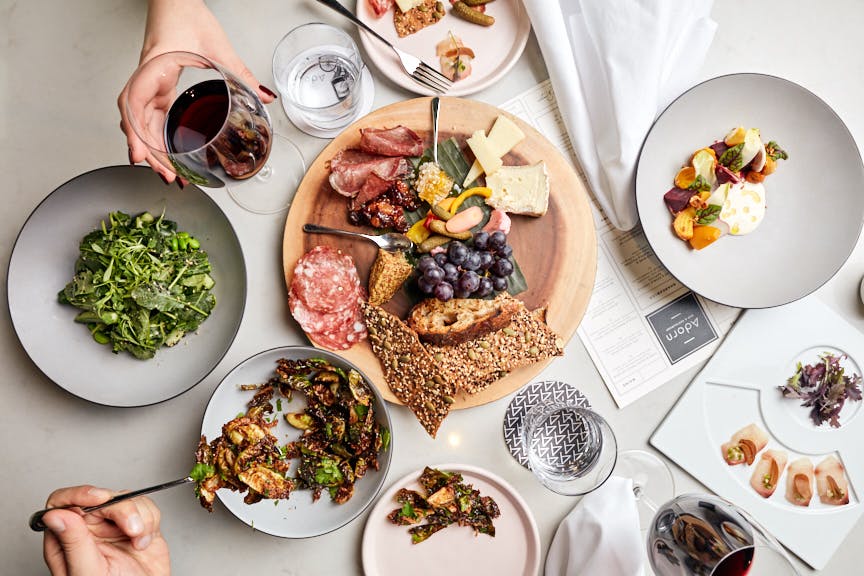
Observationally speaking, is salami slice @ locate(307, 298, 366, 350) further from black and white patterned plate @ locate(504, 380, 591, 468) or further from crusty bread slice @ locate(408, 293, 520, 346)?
black and white patterned plate @ locate(504, 380, 591, 468)

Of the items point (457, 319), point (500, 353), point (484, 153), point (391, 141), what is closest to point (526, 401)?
point (500, 353)

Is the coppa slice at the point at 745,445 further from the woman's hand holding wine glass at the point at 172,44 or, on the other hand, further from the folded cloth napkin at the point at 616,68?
the woman's hand holding wine glass at the point at 172,44

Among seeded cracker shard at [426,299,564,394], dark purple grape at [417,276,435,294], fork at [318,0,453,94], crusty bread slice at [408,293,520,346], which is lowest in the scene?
seeded cracker shard at [426,299,564,394]

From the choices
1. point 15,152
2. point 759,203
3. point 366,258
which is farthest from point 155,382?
point 759,203

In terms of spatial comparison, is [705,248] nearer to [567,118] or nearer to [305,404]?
[567,118]

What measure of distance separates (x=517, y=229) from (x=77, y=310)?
1.12 metres

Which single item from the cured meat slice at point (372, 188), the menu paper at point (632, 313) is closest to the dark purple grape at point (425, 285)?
the cured meat slice at point (372, 188)

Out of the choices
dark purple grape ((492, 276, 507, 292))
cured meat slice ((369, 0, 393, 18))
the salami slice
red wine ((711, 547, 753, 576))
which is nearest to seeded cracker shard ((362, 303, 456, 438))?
the salami slice

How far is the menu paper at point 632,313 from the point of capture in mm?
1655

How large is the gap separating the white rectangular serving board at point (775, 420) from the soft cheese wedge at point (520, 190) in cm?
66

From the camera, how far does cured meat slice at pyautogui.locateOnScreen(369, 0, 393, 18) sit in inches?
62.8

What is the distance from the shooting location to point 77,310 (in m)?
1.48

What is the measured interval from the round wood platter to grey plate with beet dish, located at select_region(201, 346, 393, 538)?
0.14 metres

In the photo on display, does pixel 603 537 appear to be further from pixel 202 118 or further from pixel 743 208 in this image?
pixel 202 118
